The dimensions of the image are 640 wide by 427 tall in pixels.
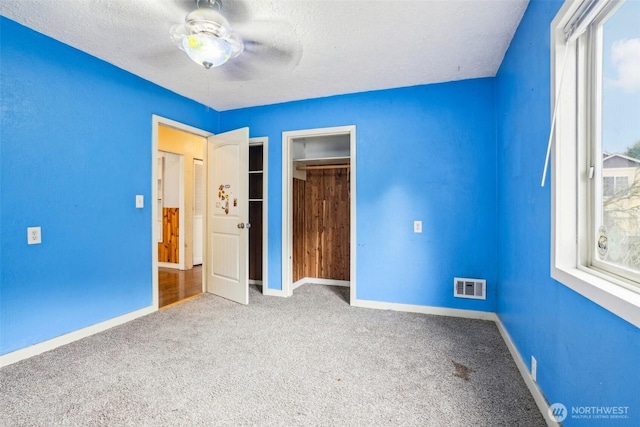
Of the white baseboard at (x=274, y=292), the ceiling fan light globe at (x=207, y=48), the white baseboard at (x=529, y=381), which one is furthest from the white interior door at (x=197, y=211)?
the white baseboard at (x=529, y=381)

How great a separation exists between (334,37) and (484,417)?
2.61 meters

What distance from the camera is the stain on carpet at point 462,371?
6.21 feet

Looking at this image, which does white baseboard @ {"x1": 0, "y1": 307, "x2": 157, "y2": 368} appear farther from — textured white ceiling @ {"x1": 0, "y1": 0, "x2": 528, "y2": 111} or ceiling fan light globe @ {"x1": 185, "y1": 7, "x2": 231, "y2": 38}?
ceiling fan light globe @ {"x1": 185, "y1": 7, "x2": 231, "y2": 38}

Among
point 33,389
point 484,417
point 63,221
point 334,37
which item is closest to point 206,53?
point 334,37

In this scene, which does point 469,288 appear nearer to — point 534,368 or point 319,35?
point 534,368

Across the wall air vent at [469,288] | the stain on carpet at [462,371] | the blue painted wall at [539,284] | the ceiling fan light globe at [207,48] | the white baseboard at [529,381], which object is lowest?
the stain on carpet at [462,371]

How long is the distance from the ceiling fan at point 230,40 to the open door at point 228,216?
3.38 feet

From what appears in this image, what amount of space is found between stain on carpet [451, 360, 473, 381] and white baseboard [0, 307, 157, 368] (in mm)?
2878

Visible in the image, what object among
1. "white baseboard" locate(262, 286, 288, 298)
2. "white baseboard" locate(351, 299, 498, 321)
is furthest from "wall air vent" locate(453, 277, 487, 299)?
"white baseboard" locate(262, 286, 288, 298)

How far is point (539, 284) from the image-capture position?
1661 mm

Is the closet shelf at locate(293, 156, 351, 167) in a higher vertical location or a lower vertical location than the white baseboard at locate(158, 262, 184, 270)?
higher

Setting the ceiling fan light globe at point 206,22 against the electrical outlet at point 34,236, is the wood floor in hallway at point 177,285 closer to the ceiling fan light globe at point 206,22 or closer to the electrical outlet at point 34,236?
the electrical outlet at point 34,236

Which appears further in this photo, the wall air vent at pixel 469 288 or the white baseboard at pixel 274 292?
the white baseboard at pixel 274 292

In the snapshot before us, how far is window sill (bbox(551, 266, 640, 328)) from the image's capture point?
2.92 ft
